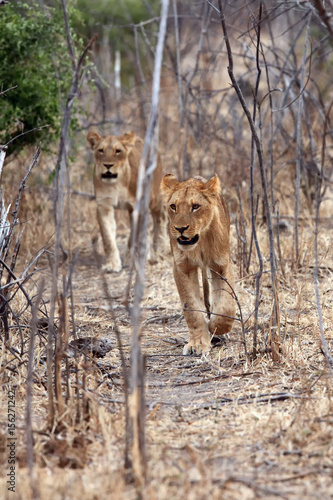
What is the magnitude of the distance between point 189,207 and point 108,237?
3946mm

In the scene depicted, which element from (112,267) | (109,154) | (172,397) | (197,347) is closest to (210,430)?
(172,397)

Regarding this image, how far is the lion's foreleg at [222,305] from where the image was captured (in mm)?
4707

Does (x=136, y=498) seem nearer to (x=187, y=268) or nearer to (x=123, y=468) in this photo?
(x=123, y=468)

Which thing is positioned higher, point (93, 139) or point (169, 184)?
point (93, 139)

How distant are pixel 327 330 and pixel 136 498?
259 centimetres

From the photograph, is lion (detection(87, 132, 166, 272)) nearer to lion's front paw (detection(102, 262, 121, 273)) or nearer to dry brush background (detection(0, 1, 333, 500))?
lion's front paw (detection(102, 262, 121, 273))

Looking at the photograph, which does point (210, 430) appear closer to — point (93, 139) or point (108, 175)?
point (108, 175)

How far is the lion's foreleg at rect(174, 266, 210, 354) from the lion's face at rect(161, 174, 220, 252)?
11.6 inches

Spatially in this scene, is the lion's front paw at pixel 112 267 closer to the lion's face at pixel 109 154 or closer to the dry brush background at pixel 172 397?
the lion's face at pixel 109 154

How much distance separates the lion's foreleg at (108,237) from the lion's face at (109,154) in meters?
0.37

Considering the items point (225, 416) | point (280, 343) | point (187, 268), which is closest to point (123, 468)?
point (225, 416)

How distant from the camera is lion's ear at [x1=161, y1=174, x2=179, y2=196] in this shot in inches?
188

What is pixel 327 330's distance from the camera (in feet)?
15.8

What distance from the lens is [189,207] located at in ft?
15.0
